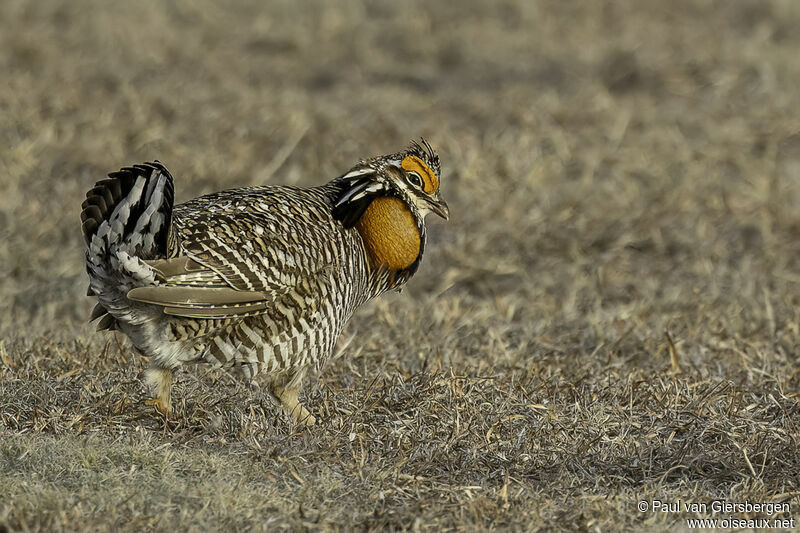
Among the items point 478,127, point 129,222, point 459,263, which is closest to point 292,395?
point 129,222

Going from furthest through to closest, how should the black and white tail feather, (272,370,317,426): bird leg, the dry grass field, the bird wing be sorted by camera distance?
(272,370,317,426): bird leg < the bird wing < the black and white tail feather < the dry grass field

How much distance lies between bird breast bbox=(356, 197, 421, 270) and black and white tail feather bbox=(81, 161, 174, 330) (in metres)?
0.95

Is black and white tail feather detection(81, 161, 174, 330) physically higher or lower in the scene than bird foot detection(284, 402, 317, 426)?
higher

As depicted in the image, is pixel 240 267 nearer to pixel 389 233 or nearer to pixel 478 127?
pixel 389 233

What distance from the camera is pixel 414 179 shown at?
4453mm

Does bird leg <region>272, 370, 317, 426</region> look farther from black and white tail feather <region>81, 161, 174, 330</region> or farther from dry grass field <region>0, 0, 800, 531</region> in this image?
black and white tail feather <region>81, 161, 174, 330</region>

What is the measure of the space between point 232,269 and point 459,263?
2918 mm

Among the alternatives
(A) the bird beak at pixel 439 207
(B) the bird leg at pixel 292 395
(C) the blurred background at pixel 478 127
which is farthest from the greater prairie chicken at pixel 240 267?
(C) the blurred background at pixel 478 127

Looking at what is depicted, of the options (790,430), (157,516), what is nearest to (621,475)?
(790,430)

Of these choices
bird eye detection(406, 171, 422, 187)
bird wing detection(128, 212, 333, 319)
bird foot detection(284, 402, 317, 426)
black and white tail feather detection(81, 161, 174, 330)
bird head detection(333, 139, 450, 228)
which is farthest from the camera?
bird eye detection(406, 171, 422, 187)

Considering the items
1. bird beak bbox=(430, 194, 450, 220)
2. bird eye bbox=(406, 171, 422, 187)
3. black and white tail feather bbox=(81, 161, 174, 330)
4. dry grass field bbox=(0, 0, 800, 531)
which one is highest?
black and white tail feather bbox=(81, 161, 174, 330)

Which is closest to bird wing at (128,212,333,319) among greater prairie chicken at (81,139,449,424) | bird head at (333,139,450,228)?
greater prairie chicken at (81,139,449,424)

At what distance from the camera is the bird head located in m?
4.23

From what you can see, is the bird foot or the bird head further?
the bird head
